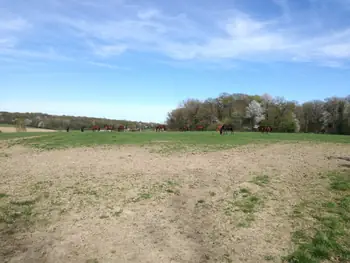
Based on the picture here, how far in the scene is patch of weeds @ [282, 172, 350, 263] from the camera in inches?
252

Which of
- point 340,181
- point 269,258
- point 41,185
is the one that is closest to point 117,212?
point 41,185

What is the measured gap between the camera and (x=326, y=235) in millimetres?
7148

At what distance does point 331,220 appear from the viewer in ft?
25.8

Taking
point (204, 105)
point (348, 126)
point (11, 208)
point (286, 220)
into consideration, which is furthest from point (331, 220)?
point (204, 105)

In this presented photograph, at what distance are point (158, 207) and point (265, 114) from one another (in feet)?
237

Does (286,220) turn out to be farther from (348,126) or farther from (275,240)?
(348,126)

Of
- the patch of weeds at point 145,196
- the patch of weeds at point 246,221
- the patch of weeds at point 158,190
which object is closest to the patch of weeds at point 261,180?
the patch of weeds at point 246,221

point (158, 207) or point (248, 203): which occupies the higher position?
point (248, 203)

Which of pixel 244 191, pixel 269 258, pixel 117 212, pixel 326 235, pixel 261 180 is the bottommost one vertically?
pixel 269 258

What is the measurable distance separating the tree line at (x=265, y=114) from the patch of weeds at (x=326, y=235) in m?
61.9

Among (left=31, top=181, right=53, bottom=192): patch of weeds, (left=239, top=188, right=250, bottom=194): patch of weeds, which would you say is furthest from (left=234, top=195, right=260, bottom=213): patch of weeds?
(left=31, top=181, right=53, bottom=192): patch of weeds

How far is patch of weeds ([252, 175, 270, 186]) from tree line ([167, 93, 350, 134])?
5868 centimetres

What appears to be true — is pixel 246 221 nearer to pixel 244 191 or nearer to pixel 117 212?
pixel 244 191

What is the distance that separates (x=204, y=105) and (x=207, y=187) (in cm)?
7176
